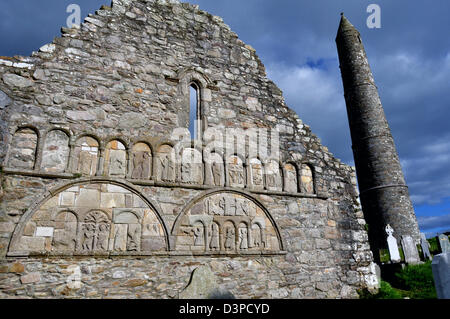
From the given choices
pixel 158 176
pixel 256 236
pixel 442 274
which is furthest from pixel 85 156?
pixel 442 274

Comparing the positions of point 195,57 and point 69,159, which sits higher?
point 195,57

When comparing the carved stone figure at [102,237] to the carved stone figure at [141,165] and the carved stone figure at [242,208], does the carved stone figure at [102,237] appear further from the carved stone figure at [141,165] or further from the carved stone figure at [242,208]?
the carved stone figure at [242,208]

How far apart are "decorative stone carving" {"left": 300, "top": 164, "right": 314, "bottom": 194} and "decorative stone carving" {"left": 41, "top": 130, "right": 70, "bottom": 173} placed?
14.9 ft

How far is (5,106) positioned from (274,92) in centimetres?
524

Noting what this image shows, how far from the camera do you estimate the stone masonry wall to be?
461cm

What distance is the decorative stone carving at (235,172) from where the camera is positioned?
6.04 metres

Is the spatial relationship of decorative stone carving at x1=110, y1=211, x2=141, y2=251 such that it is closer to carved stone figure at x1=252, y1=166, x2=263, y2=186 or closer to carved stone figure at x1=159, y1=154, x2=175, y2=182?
carved stone figure at x1=159, y1=154, x2=175, y2=182

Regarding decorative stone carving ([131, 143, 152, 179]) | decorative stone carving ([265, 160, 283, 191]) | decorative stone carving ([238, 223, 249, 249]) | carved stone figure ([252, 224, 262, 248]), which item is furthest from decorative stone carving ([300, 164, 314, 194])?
decorative stone carving ([131, 143, 152, 179])

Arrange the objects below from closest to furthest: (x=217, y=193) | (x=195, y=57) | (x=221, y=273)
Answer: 1. (x=221, y=273)
2. (x=217, y=193)
3. (x=195, y=57)

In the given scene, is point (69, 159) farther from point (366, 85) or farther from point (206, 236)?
point (366, 85)

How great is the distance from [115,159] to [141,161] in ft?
1.41

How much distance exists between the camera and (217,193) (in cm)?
580

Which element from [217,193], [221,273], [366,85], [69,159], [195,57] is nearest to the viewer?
[69,159]
